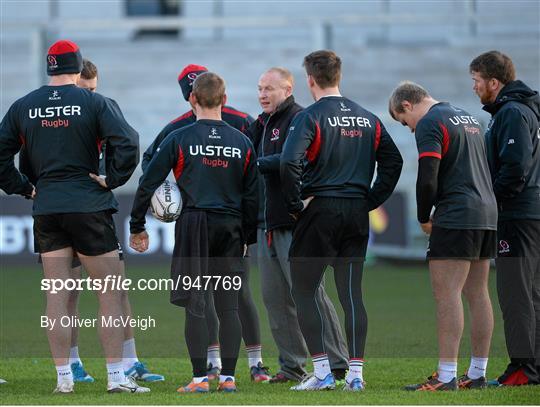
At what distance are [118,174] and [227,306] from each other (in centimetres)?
112

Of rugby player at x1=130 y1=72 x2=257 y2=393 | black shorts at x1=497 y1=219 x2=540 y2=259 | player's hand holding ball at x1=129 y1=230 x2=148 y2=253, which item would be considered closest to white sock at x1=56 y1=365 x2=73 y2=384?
rugby player at x1=130 y1=72 x2=257 y2=393

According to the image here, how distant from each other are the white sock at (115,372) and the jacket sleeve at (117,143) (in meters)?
1.15

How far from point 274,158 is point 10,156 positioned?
1.76 meters

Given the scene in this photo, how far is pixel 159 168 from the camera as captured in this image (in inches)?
274

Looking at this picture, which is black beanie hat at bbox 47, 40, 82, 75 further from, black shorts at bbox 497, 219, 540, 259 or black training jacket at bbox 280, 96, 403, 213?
black shorts at bbox 497, 219, 540, 259

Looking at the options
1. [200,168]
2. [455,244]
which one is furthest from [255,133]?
[455,244]

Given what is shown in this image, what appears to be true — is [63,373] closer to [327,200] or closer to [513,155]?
[327,200]

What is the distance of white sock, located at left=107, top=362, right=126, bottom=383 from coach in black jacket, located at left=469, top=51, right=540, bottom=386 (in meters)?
2.53

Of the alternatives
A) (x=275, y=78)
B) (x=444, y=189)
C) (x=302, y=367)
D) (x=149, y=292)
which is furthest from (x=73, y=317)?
(x=149, y=292)

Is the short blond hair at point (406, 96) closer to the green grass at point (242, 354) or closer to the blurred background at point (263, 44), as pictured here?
the green grass at point (242, 354)

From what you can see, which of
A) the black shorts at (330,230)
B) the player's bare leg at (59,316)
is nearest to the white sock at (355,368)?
the black shorts at (330,230)

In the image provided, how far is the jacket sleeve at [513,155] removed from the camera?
7.14 meters

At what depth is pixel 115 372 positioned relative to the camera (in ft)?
22.5

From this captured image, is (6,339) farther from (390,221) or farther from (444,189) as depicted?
(390,221)
